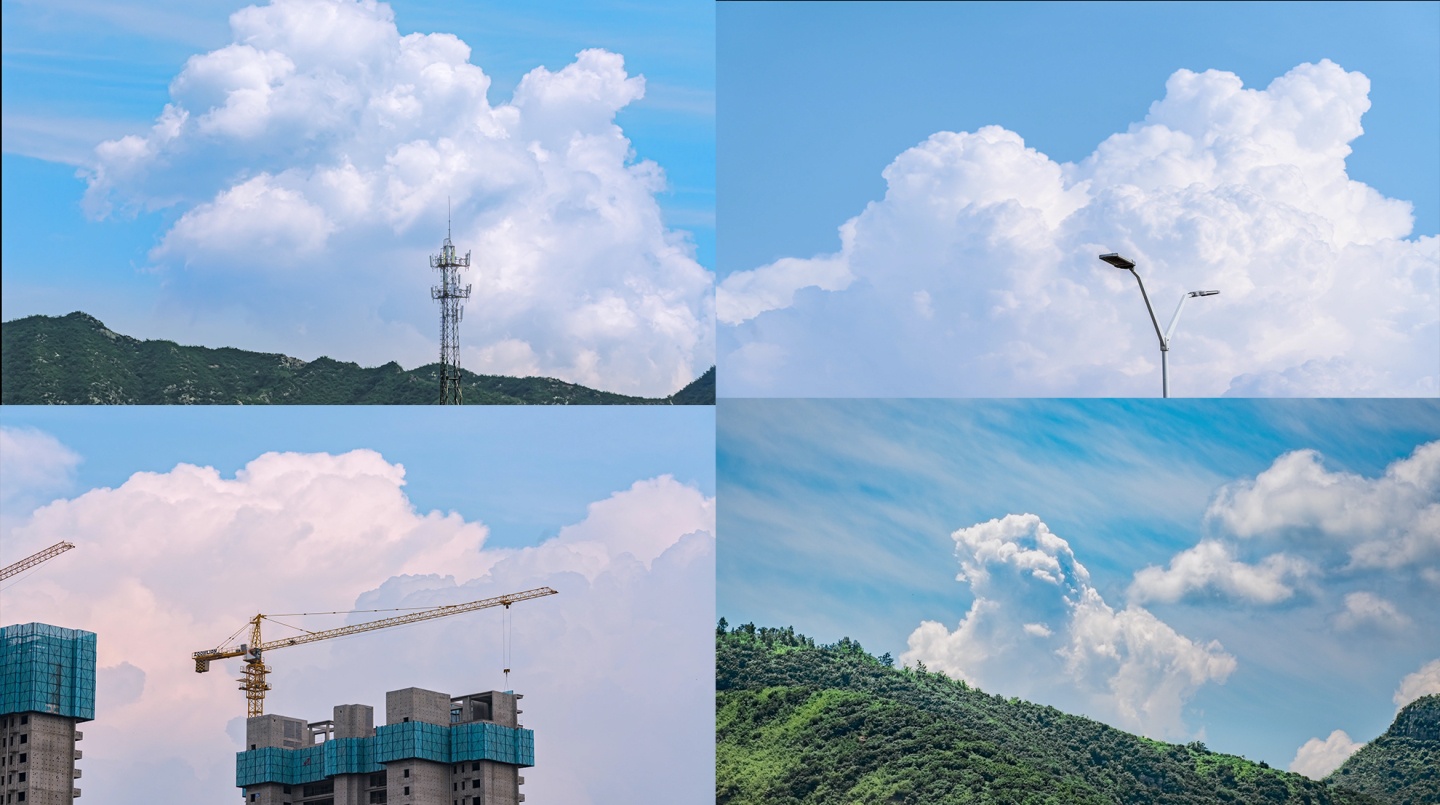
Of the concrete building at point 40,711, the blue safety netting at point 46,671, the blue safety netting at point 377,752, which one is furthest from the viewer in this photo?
the blue safety netting at point 377,752

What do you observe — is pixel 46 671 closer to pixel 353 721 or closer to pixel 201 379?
pixel 353 721

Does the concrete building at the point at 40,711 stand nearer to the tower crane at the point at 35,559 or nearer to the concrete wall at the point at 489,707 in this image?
the tower crane at the point at 35,559

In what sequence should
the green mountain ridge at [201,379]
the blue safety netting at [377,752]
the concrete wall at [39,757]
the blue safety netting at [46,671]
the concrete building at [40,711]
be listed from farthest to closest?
1. the green mountain ridge at [201,379]
2. the blue safety netting at [377,752]
3. the blue safety netting at [46,671]
4. the concrete building at [40,711]
5. the concrete wall at [39,757]

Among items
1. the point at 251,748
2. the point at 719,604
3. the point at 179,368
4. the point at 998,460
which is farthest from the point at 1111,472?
the point at 179,368

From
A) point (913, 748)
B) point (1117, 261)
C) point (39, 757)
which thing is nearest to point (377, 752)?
point (39, 757)

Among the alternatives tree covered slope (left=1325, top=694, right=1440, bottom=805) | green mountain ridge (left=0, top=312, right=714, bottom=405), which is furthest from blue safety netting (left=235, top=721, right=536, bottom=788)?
tree covered slope (left=1325, top=694, right=1440, bottom=805)

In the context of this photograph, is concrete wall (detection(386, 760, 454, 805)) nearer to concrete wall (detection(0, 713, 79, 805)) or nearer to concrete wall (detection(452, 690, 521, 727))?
concrete wall (detection(452, 690, 521, 727))

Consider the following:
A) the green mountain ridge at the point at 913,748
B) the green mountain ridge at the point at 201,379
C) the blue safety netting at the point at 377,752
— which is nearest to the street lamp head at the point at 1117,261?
the green mountain ridge at the point at 913,748
